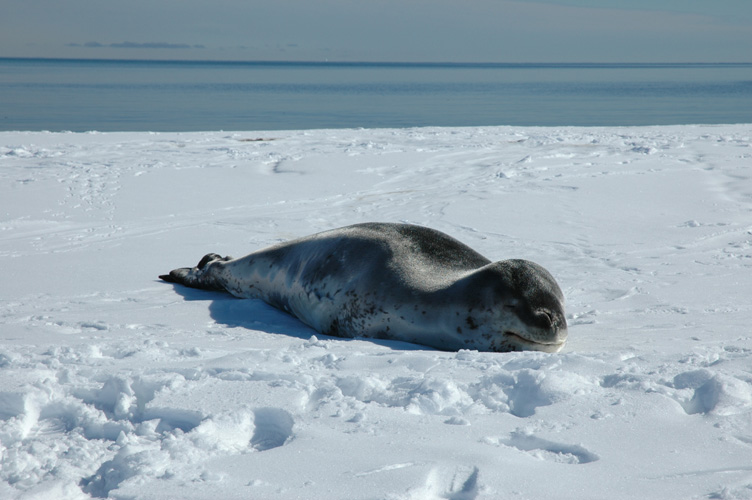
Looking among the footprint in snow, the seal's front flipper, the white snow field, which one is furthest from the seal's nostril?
the seal's front flipper

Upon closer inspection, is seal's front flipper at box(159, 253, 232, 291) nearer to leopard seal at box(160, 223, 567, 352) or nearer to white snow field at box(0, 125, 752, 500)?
leopard seal at box(160, 223, 567, 352)

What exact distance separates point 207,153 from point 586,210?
18.9 feet

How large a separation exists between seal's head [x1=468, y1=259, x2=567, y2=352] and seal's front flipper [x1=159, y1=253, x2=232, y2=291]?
2.05m

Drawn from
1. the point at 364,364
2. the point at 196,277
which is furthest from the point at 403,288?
the point at 196,277

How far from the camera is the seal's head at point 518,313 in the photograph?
10.3ft

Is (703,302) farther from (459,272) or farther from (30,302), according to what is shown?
(30,302)

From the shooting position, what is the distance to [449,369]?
2.59m

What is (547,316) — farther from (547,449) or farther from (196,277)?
(196,277)

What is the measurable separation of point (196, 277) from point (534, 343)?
241cm

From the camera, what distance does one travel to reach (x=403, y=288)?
346cm

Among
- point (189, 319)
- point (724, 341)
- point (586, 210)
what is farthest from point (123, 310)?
point (586, 210)

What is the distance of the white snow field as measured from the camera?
1.84 meters

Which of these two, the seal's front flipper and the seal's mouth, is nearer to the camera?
the seal's mouth

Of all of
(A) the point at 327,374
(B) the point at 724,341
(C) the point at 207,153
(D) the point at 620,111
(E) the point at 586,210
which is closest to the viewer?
(A) the point at 327,374
